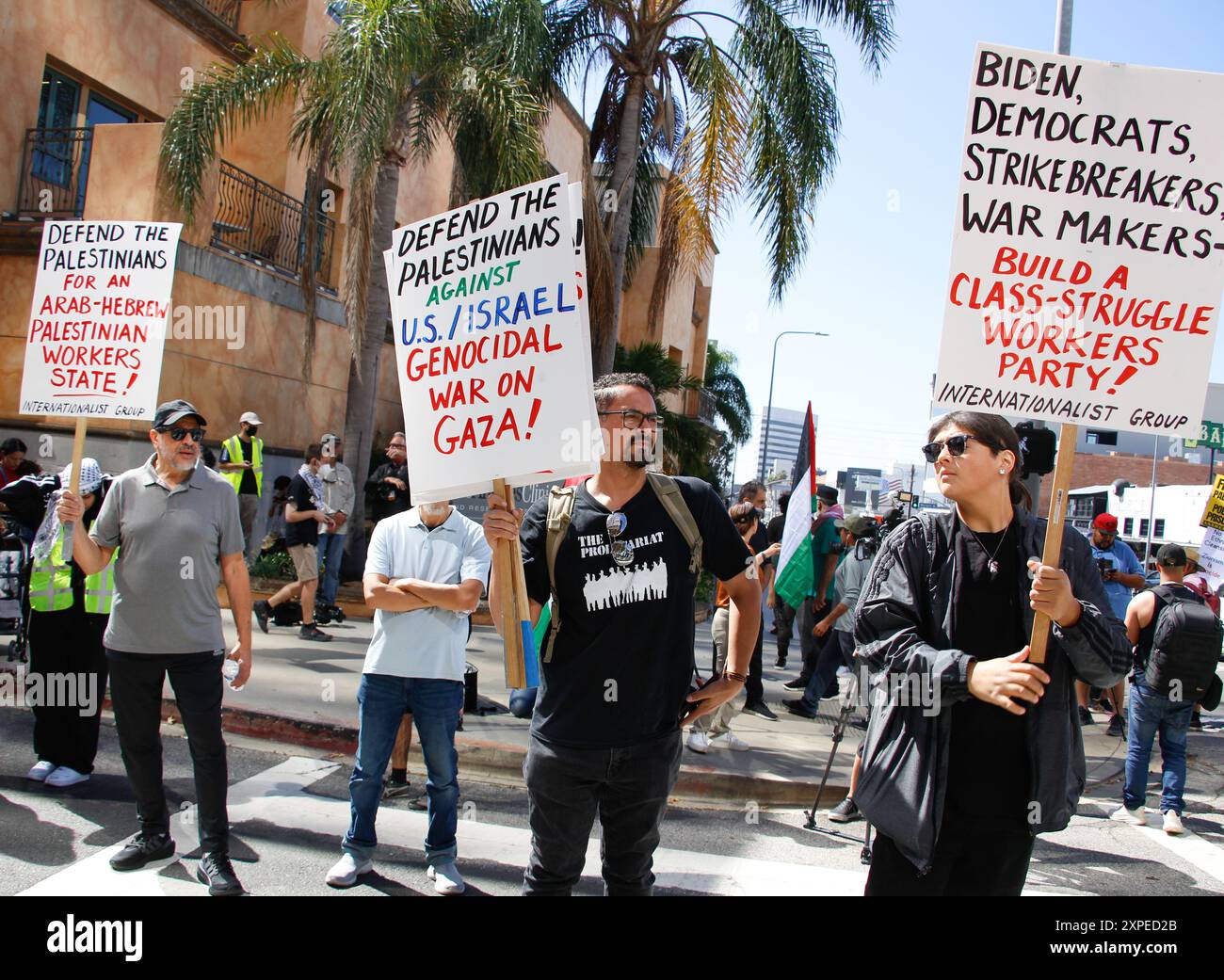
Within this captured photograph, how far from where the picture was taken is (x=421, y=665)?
465cm

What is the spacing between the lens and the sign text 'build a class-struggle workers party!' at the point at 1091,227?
3.15m

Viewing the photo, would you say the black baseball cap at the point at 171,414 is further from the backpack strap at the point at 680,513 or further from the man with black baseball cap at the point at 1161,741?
the man with black baseball cap at the point at 1161,741

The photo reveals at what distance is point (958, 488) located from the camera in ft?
9.89

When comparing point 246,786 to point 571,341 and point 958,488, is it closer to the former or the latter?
point 571,341

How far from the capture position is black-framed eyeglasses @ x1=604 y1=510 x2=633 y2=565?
3.24 metres

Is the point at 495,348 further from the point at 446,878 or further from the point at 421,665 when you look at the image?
the point at 446,878

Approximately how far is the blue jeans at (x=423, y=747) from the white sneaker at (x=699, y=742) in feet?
10.0

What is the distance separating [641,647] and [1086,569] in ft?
4.44

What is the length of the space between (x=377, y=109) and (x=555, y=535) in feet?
32.4

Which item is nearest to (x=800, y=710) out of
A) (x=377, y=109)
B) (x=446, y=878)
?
(x=446, y=878)

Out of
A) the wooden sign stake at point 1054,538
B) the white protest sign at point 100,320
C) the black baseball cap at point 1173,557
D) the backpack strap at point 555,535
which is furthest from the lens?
the black baseball cap at point 1173,557

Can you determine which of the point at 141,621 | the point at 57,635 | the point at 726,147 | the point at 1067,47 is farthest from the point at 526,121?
the point at 141,621

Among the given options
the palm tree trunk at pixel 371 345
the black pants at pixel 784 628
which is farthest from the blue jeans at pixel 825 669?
the palm tree trunk at pixel 371 345

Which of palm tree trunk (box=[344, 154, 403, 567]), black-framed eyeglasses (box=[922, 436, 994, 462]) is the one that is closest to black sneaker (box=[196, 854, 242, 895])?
black-framed eyeglasses (box=[922, 436, 994, 462])
